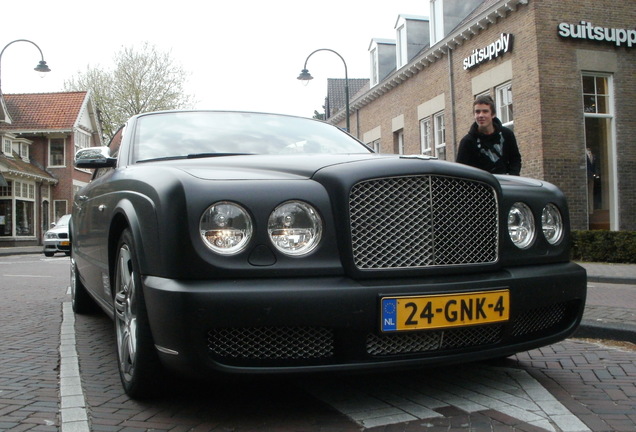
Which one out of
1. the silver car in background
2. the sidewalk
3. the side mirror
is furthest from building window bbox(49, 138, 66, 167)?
the side mirror

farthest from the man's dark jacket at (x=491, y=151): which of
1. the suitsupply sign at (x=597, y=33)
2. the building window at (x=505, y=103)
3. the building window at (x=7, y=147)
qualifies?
the building window at (x=7, y=147)

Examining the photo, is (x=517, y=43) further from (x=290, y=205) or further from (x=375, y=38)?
(x=290, y=205)

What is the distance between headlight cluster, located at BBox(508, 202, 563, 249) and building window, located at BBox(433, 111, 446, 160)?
17132 mm

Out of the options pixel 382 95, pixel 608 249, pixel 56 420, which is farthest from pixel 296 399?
pixel 382 95

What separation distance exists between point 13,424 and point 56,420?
173mm

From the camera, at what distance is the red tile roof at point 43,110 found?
38500mm

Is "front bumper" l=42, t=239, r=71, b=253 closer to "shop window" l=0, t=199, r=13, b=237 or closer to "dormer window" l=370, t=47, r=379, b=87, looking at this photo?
"shop window" l=0, t=199, r=13, b=237

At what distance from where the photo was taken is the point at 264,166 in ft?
10.1

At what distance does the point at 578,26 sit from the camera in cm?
1505

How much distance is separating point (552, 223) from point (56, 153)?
39.9 meters

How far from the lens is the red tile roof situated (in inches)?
1516

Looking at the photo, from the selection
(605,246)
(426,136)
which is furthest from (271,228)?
(426,136)

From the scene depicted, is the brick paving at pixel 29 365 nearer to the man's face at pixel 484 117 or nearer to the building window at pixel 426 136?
the man's face at pixel 484 117

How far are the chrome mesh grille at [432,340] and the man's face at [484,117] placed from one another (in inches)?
118
